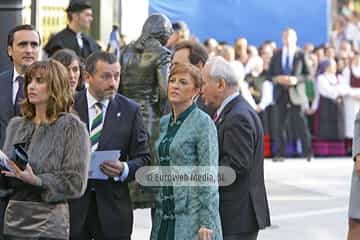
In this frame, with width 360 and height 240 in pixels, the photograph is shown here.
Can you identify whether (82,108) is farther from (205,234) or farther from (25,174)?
(205,234)

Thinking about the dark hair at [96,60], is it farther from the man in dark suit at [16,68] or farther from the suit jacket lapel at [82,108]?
the man in dark suit at [16,68]

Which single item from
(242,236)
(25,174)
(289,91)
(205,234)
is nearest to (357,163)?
(242,236)

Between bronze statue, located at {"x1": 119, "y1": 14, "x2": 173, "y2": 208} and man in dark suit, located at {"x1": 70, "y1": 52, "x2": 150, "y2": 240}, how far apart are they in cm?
234

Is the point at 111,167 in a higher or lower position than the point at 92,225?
higher

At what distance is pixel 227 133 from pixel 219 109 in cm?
23

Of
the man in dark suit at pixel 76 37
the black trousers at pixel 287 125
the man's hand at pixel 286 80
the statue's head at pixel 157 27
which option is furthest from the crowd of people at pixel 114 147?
the black trousers at pixel 287 125

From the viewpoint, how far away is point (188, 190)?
7258 millimetres

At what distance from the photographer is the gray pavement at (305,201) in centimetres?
1289

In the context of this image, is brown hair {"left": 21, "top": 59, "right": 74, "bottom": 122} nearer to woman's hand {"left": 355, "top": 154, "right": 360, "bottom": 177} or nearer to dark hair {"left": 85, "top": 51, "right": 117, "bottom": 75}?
dark hair {"left": 85, "top": 51, "right": 117, "bottom": 75}

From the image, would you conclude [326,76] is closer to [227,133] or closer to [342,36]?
[342,36]

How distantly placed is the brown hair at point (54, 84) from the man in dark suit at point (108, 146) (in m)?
0.65

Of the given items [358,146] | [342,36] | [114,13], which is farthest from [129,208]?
→ [342,36]

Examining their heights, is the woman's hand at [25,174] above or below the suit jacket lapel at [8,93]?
below

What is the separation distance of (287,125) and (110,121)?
13.5 metres
